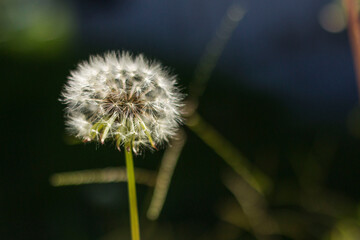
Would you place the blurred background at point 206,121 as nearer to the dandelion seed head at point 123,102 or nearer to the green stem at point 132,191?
the dandelion seed head at point 123,102

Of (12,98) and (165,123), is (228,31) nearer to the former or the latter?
(12,98)

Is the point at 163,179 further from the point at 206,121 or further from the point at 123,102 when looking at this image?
the point at 206,121

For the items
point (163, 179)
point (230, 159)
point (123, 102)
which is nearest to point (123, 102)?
point (123, 102)

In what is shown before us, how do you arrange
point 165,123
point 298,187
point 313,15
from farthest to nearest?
point 313,15 < point 298,187 < point 165,123

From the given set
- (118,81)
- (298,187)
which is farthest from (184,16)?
(118,81)

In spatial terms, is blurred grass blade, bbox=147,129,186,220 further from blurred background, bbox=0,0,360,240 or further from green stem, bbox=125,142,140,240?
blurred background, bbox=0,0,360,240

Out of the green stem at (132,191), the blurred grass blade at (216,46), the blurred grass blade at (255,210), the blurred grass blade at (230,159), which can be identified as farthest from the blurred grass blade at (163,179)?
the blurred grass blade at (216,46)

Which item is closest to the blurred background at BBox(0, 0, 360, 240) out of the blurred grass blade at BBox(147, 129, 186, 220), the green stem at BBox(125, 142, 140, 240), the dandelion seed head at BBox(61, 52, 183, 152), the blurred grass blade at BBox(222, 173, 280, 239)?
the blurred grass blade at BBox(222, 173, 280, 239)

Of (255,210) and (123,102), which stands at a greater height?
(123,102)
